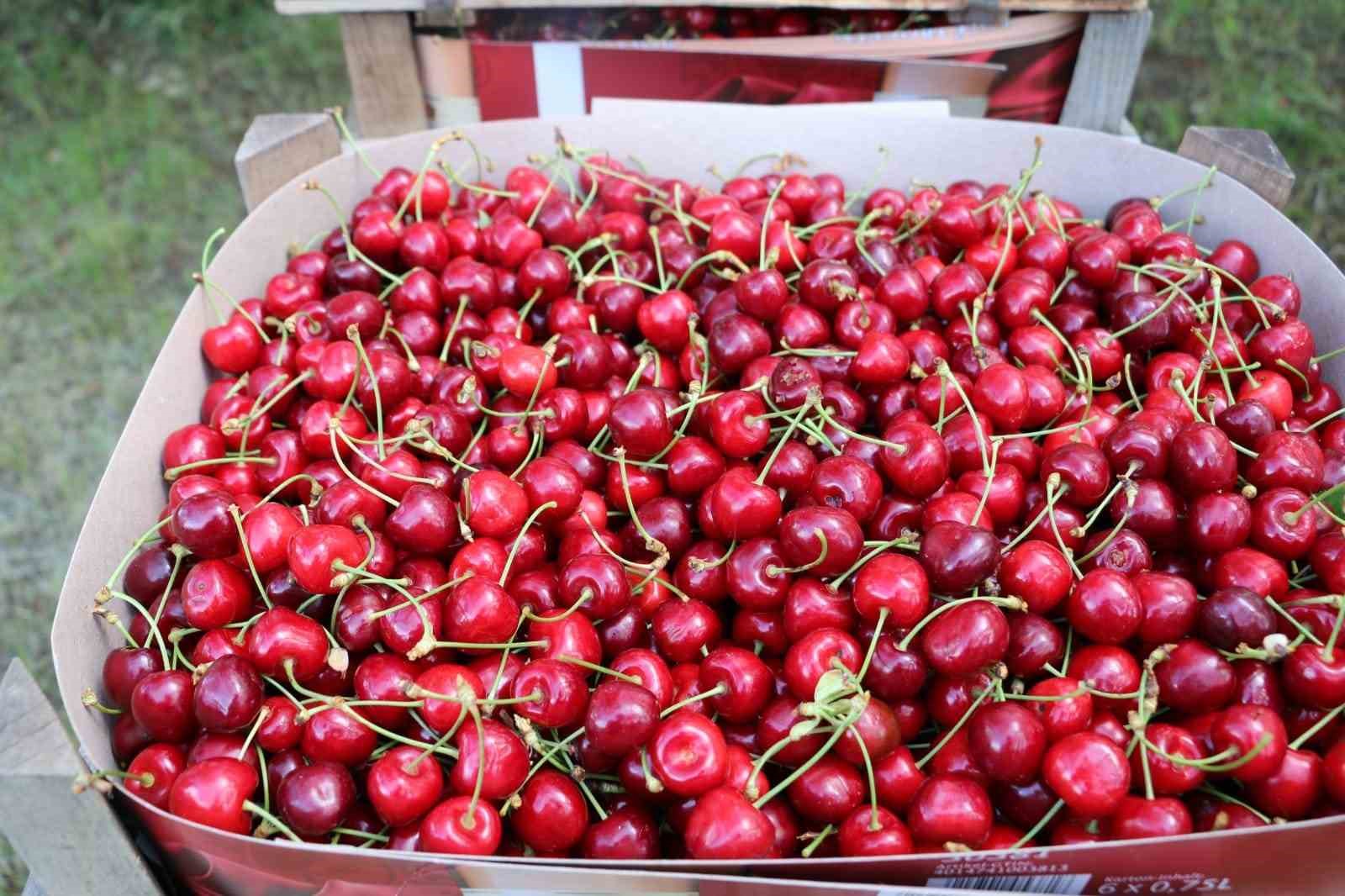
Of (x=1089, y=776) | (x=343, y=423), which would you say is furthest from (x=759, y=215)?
(x=1089, y=776)

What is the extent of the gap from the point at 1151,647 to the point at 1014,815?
1.08ft

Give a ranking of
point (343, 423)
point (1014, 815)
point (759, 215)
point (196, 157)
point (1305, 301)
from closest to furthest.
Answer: point (1014, 815) < point (343, 423) < point (1305, 301) < point (759, 215) < point (196, 157)

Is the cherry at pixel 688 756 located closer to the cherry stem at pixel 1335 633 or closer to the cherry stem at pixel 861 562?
the cherry stem at pixel 861 562

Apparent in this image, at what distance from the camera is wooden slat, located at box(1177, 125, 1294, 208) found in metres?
2.31

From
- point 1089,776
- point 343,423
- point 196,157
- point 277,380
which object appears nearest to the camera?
point 1089,776

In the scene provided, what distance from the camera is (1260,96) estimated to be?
4.86 metres

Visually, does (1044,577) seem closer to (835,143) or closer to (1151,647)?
(1151,647)

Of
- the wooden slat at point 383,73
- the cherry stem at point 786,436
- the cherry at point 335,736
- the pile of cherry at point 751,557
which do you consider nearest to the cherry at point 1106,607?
the pile of cherry at point 751,557

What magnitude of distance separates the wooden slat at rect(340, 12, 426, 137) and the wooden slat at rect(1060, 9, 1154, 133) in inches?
69.4

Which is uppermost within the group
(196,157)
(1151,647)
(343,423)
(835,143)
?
(835,143)

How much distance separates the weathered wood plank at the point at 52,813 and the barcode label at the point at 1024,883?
1038mm

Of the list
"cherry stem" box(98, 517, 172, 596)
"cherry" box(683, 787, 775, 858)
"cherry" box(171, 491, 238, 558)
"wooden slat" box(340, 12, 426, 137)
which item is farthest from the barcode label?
"wooden slat" box(340, 12, 426, 137)

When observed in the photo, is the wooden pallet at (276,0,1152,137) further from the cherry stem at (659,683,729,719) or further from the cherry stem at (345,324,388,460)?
the cherry stem at (659,683,729,719)

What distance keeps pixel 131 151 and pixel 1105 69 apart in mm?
4370
